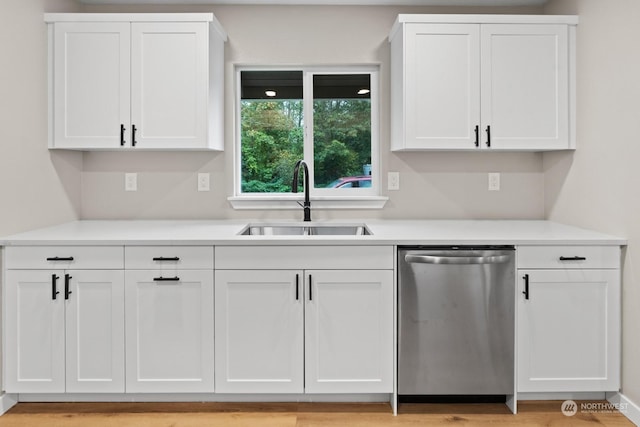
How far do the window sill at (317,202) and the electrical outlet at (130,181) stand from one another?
613 mm

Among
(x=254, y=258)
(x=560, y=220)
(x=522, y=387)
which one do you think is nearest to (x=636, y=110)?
(x=560, y=220)

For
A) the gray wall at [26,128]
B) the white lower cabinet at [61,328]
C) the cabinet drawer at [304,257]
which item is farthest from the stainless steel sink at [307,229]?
the gray wall at [26,128]

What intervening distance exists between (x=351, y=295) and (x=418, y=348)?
1.33 ft

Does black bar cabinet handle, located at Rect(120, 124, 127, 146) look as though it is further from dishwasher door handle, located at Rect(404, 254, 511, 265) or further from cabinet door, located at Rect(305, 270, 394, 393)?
dishwasher door handle, located at Rect(404, 254, 511, 265)

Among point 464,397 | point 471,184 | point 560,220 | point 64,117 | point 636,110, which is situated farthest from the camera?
point 471,184

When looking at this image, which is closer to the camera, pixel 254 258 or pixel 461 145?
pixel 254 258

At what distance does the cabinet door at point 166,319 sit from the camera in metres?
2.38

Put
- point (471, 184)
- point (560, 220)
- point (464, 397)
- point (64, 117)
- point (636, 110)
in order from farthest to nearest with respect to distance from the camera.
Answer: point (471, 184)
point (560, 220)
point (64, 117)
point (464, 397)
point (636, 110)

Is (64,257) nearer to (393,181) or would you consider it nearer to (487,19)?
(393,181)

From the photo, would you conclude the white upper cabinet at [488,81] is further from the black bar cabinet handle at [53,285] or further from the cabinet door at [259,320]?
the black bar cabinet handle at [53,285]

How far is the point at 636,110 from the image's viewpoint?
2293 millimetres

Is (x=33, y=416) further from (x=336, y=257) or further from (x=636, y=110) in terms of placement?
(x=636, y=110)

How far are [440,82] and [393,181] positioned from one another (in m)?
0.69

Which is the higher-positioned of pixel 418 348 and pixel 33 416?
pixel 418 348
